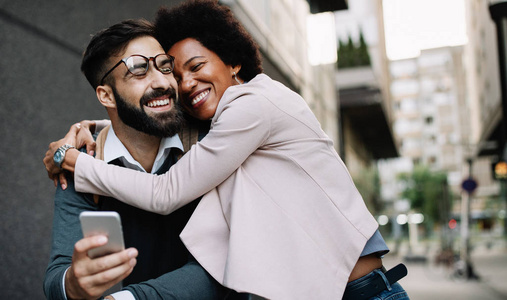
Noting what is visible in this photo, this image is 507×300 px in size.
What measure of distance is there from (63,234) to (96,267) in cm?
51

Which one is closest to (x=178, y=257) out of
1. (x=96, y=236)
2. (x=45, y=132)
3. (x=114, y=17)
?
(x=96, y=236)

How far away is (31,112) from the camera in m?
3.94

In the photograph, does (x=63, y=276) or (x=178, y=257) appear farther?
(x=178, y=257)

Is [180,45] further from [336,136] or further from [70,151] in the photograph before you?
[336,136]

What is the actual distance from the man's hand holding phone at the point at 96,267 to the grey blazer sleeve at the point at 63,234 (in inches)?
7.8

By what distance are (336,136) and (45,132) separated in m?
16.7

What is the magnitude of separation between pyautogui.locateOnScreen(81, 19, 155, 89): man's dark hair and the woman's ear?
45 mm

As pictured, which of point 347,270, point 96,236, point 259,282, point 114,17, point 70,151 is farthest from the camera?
point 114,17

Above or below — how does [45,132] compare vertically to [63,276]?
above

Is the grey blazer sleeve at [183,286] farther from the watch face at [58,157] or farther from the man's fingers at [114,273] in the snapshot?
the watch face at [58,157]

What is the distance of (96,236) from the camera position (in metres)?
1.34

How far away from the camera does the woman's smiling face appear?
245cm

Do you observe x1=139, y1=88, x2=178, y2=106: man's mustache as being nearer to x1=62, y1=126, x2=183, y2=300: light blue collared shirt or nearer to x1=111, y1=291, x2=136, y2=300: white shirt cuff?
x1=62, y1=126, x2=183, y2=300: light blue collared shirt

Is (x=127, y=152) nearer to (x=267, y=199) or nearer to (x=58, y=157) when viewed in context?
(x=58, y=157)
